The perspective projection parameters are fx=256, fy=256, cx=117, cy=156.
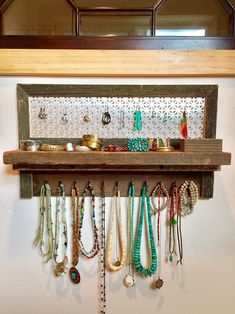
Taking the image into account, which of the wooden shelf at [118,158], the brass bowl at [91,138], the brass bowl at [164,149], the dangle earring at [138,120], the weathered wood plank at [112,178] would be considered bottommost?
the weathered wood plank at [112,178]

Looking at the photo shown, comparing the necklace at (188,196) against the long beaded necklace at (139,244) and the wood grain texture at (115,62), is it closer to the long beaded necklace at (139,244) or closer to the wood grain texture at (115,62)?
the long beaded necklace at (139,244)

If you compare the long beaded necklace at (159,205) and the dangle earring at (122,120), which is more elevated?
the dangle earring at (122,120)

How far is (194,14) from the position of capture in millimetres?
960

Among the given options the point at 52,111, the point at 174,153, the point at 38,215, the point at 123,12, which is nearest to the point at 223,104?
the point at 174,153

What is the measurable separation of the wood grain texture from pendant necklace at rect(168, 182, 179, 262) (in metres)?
0.43

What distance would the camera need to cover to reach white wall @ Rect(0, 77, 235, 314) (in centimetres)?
98

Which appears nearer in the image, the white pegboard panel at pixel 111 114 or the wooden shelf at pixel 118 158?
the wooden shelf at pixel 118 158

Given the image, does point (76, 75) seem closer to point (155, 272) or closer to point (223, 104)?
point (223, 104)

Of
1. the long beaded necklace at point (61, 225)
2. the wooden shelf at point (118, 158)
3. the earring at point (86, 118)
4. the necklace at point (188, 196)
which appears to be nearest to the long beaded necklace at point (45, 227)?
the long beaded necklace at point (61, 225)

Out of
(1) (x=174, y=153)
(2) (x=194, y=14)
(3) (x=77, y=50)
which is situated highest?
(2) (x=194, y=14)

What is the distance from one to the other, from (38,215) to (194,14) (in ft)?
3.16

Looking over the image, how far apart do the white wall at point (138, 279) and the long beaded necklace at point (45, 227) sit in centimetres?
3

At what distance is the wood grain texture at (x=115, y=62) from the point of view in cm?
89

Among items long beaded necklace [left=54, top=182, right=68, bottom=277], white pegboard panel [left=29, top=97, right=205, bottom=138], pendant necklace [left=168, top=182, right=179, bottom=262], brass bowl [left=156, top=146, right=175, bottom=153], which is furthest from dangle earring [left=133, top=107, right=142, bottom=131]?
long beaded necklace [left=54, top=182, right=68, bottom=277]
